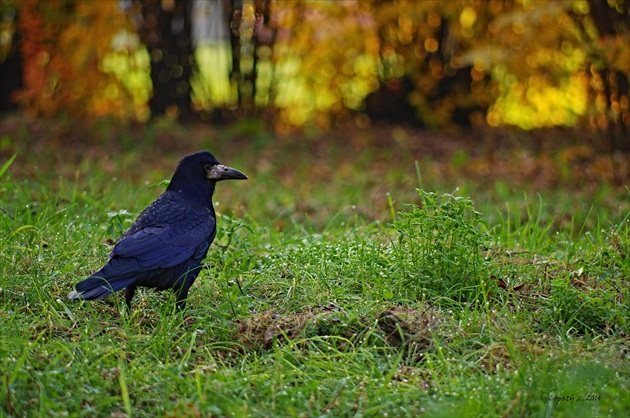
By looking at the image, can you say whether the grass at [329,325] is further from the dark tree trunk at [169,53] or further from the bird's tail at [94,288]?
the dark tree trunk at [169,53]

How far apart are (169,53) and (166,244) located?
6.86 metres

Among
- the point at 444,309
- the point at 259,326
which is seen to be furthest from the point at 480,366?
the point at 259,326

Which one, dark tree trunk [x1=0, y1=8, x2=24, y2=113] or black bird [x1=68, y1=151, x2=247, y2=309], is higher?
dark tree trunk [x1=0, y1=8, x2=24, y2=113]

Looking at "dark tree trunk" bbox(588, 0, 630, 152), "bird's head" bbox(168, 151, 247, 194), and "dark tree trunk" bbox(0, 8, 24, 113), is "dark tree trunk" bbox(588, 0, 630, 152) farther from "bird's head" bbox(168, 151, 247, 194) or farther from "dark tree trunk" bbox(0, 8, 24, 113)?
"dark tree trunk" bbox(0, 8, 24, 113)

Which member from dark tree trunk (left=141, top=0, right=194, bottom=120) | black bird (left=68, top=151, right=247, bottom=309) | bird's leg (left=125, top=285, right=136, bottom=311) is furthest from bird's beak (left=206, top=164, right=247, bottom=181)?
dark tree trunk (left=141, top=0, right=194, bottom=120)

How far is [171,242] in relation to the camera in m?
4.36

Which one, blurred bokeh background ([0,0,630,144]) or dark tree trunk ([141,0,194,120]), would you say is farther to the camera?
dark tree trunk ([141,0,194,120])

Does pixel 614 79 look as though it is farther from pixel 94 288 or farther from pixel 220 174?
pixel 94 288

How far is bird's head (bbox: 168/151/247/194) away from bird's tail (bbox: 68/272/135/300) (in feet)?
2.89

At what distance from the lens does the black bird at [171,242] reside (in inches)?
161

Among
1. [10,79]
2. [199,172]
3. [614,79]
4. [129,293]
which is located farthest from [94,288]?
[10,79]

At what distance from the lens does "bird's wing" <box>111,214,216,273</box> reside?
4195 mm

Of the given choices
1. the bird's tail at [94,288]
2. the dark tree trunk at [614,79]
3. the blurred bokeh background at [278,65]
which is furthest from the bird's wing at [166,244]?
the blurred bokeh background at [278,65]

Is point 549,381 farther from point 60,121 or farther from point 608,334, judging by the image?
point 60,121
